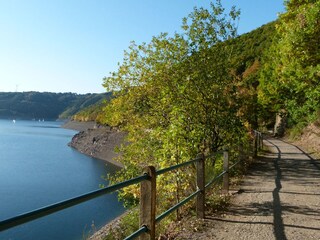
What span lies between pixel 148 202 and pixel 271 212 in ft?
A: 13.2

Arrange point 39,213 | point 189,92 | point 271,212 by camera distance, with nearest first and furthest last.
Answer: point 39,213, point 271,212, point 189,92

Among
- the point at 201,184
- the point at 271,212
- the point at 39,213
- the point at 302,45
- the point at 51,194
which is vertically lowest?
the point at 51,194

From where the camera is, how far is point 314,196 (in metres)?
9.52

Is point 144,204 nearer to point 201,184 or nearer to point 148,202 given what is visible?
point 148,202

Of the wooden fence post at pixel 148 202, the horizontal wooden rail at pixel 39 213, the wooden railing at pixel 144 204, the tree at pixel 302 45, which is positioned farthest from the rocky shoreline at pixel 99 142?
the horizontal wooden rail at pixel 39 213

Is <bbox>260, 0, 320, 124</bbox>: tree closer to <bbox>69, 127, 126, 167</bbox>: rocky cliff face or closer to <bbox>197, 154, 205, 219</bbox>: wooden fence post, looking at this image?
<bbox>197, 154, 205, 219</bbox>: wooden fence post

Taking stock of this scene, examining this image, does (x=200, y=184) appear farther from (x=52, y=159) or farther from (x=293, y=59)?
(x=52, y=159)

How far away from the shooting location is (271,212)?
772cm

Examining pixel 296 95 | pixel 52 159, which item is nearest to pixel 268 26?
pixel 52 159

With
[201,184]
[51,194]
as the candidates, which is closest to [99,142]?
[51,194]

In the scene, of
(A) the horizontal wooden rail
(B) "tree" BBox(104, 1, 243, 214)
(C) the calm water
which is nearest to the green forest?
→ (B) "tree" BBox(104, 1, 243, 214)

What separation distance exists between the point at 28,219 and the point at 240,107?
979cm

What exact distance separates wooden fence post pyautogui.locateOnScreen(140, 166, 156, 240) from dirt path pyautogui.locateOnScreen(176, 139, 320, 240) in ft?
5.75

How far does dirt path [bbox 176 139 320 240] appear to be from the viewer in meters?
6.32
